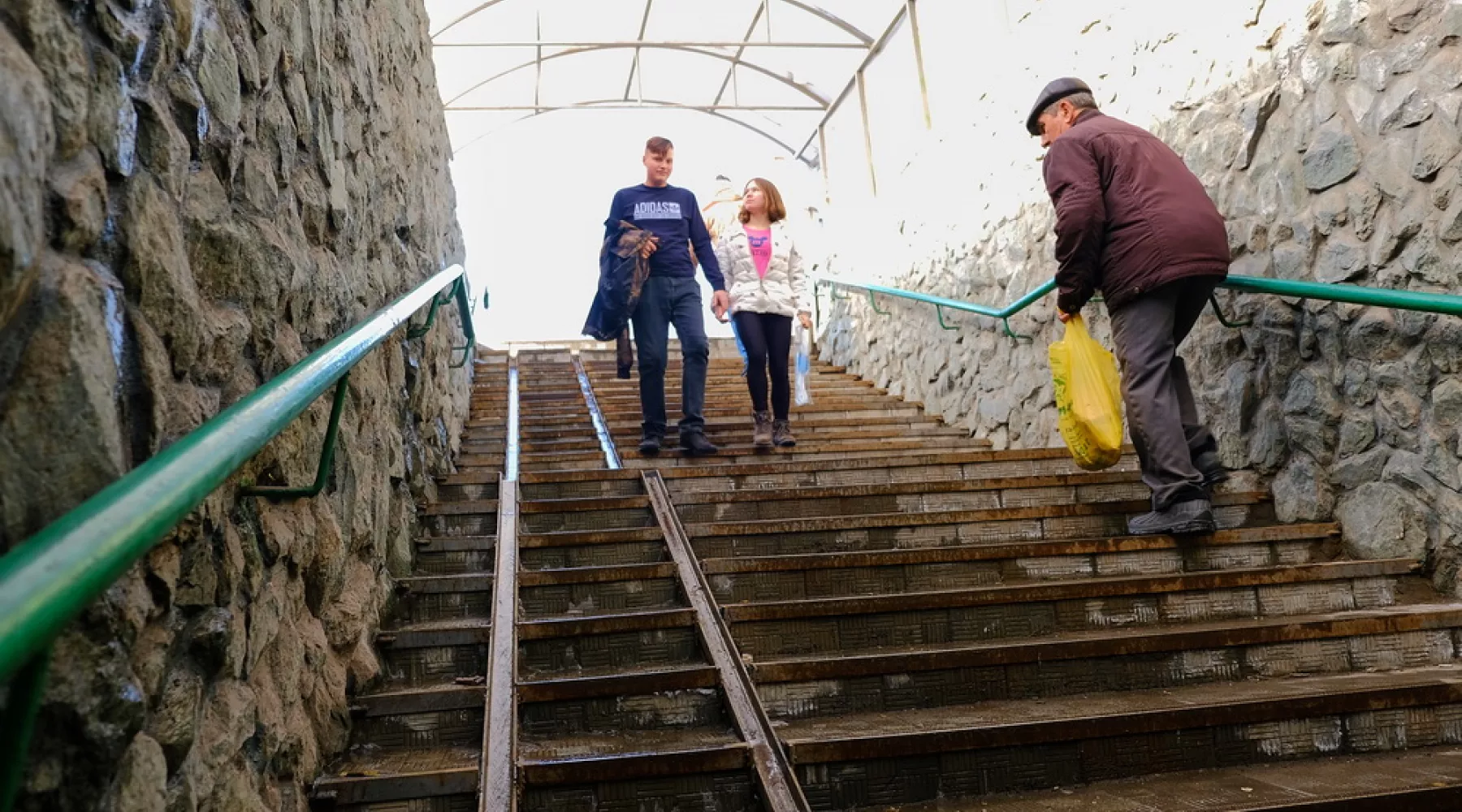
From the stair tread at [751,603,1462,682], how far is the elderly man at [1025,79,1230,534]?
1.95 ft

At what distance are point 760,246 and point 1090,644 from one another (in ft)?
9.82

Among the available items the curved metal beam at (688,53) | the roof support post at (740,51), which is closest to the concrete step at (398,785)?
the roof support post at (740,51)

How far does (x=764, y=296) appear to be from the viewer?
17.7ft

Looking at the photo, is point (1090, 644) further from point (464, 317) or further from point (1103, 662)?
point (464, 317)

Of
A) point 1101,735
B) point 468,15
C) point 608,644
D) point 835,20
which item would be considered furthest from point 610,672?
point 468,15

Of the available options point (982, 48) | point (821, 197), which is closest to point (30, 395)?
point (982, 48)

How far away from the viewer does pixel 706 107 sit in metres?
12.6

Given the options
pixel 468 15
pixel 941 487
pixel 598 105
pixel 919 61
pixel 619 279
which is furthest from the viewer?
pixel 598 105

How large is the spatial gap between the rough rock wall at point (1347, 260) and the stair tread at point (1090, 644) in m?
0.51

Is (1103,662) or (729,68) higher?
(729,68)

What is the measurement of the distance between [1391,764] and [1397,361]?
1.44 meters

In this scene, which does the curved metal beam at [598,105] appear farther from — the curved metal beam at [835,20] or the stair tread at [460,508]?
the stair tread at [460,508]

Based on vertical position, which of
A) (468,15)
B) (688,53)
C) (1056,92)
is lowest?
(1056,92)

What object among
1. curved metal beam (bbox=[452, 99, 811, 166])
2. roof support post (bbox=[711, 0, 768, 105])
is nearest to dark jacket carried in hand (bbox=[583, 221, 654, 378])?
roof support post (bbox=[711, 0, 768, 105])
